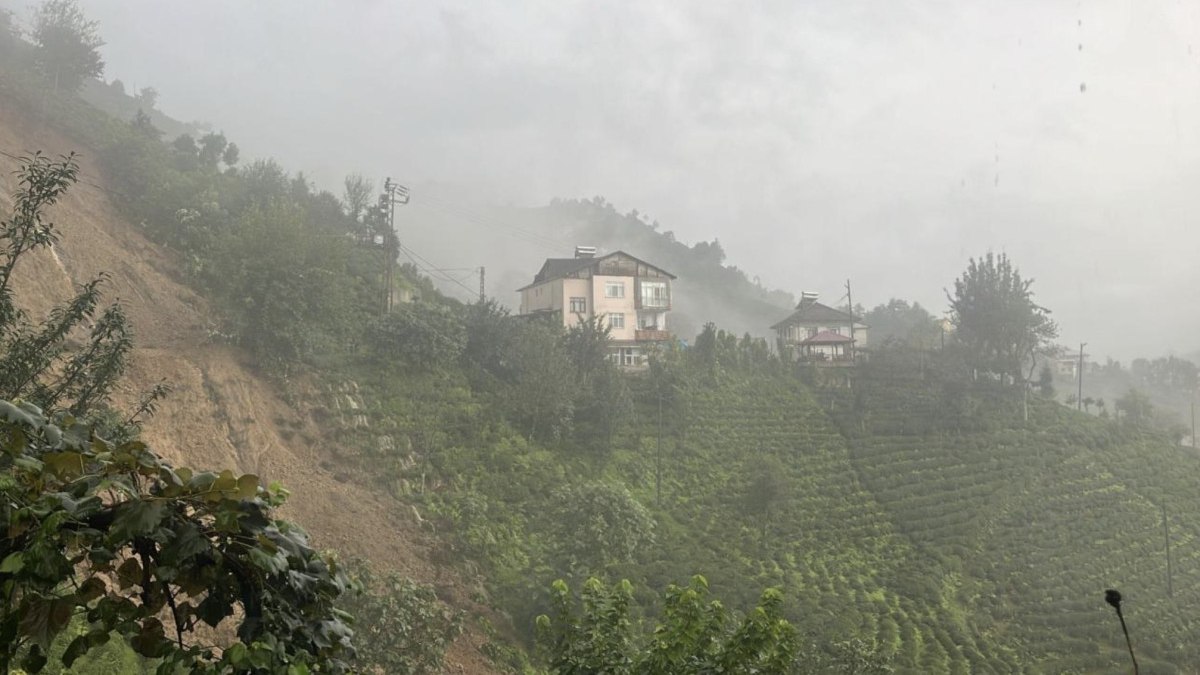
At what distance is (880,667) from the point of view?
14.8 meters

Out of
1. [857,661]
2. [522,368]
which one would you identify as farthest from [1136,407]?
[857,661]

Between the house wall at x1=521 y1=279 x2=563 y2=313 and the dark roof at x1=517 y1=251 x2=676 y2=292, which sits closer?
the house wall at x1=521 y1=279 x2=563 y2=313

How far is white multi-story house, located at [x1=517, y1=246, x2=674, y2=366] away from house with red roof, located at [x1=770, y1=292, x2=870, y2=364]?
908cm

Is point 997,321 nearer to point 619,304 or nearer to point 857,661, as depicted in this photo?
point 619,304

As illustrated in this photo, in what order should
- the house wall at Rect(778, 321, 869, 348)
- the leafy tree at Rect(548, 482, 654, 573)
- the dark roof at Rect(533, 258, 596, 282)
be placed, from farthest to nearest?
the house wall at Rect(778, 321, 869, 348), the dark roof at Rect(533, 258, 596, 282), the leafy tree at Rect(548, 482, 654, 573)

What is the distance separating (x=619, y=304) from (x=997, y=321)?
2536 cm

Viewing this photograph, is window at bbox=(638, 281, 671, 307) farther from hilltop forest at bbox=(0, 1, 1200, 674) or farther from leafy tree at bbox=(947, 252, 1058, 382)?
leafy tree at bbox=(947, 252, 1058, 382)

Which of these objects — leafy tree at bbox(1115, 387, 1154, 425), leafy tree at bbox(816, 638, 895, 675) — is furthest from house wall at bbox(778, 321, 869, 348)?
leafy tree at bbox(816, 638, 895, 675)

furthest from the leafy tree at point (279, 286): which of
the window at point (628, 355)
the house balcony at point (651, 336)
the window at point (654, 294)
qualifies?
the window at point (654, 294)

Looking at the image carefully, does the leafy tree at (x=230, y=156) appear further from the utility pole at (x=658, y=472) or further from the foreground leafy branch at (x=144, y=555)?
the foreground leafy branch at (x=144, y=555)

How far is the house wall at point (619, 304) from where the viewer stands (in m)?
43.6

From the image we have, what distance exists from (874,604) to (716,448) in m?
11.4

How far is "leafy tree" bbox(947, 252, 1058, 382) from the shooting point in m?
43.7

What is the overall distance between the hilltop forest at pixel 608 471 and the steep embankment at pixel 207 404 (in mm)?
155
